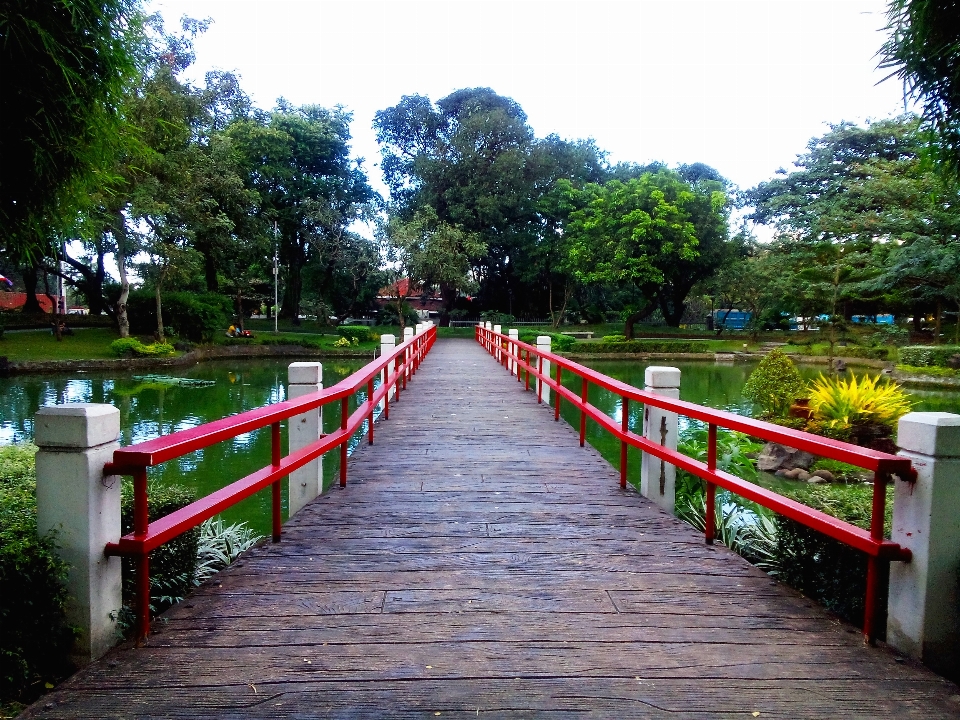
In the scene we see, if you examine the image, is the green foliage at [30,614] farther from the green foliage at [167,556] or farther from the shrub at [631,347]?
the shrub at [631,347]

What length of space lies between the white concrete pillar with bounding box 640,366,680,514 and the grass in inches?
897

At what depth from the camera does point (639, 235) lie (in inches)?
1244

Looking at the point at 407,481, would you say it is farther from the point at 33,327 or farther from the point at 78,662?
the point at 33,327

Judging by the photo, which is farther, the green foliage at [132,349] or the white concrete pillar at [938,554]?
the green foliage at [132,349]

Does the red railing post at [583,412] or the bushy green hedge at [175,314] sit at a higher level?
the bushy green hedge at [175,314]

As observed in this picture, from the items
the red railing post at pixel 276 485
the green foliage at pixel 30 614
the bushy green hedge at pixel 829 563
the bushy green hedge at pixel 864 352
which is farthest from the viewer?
the bushy green hedge at pixel 864 352

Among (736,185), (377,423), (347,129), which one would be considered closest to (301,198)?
(347,129)

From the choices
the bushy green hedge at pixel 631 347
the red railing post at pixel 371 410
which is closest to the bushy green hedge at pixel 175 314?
the bushy green hedge at pixel 631 347

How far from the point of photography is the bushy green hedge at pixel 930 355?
22.9 metres

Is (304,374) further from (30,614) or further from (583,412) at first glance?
(583,412)

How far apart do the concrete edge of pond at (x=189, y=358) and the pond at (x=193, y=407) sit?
65 cm

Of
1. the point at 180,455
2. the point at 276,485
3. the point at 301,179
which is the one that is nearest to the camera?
the point at 180,455

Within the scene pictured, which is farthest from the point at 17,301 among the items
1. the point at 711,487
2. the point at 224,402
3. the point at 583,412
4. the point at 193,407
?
the point at 711,487

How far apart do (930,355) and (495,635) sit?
25.3m
